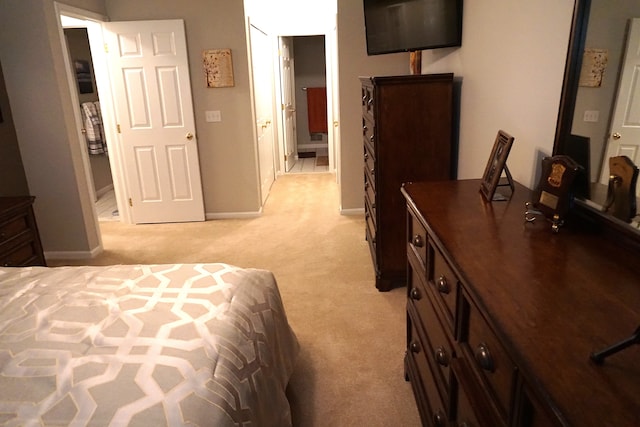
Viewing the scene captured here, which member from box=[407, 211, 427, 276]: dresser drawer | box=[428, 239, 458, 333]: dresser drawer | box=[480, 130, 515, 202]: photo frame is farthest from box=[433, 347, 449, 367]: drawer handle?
box=[480, 130, 515, 202]: photo frame

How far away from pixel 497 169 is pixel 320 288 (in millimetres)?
1800

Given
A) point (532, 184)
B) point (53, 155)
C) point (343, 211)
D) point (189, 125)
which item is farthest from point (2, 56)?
point (532, 184)

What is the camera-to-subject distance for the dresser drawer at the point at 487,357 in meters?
0.87

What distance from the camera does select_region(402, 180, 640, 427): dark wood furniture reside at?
0.69 m

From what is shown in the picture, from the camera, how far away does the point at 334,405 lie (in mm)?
1991

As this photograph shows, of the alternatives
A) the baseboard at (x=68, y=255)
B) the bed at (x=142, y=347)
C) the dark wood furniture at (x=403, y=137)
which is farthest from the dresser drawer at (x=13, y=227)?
the dark wood furniture at (x=403, y=137)

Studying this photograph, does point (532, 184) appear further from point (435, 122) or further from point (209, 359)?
point (209, 359)

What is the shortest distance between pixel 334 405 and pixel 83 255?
9.47 ft

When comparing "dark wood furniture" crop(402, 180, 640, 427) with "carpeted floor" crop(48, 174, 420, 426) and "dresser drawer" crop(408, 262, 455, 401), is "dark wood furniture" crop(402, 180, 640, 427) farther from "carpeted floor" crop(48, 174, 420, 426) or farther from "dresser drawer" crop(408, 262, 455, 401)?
"carpeted floor" crop(48, 174, 420, 426)

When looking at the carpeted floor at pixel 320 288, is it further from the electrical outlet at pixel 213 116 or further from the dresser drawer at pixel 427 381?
A: the electrical outlet at pixel 213 116

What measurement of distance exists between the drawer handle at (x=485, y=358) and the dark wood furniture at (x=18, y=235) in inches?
107

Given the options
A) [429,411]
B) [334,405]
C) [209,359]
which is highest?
[209,359]

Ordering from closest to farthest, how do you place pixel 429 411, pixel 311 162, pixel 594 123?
pixel 594 123 < pixel 429 411 < pixel 311 162

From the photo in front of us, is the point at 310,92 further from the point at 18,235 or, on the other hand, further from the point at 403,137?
the point at 18,235
